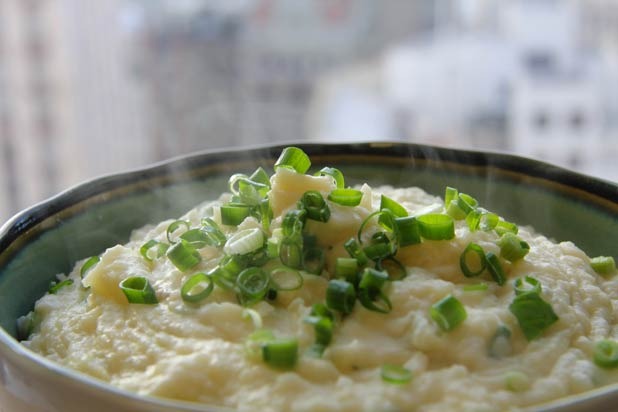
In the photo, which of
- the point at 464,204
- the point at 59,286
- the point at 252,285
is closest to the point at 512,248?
the point at 464,204

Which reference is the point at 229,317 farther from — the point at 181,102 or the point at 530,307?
the point at 181,102

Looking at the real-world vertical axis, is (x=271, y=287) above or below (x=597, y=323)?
above

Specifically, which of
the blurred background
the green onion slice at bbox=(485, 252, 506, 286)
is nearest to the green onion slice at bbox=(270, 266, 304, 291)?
the green onion slice at bbox=(485, 252, 506, 286)

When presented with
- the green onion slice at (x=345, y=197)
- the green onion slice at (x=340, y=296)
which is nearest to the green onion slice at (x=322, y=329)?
the green onion slice at (x=340, y=296)

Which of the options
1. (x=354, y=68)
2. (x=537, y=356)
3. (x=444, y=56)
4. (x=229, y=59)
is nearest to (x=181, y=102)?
(x=229, y=59)

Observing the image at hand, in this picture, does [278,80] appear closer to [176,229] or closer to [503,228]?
[176,229]

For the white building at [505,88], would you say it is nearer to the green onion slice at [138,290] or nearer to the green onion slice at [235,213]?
the green onion slice at [235,213]

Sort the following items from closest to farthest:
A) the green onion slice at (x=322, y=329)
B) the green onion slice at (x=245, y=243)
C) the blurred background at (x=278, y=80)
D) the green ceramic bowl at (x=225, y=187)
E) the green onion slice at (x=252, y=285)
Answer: the green onion slice at (x=322, y=329)
the green onion slice at (x=252, y=285)
the green onion slice at (x=245, y=243)
the green ceramic bowl at (x=225, y=187)
the blurred background at (x=278, y=80)
